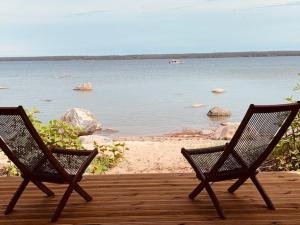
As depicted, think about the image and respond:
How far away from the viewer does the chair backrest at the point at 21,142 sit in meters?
3.30

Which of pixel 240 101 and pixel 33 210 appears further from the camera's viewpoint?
pixel 240 101

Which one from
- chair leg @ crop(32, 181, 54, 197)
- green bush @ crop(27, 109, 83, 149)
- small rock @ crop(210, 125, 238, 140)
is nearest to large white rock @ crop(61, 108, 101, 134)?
small rock @ crop(210, 125, 238, 140)

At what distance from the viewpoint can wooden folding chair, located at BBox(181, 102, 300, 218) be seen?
3.37m

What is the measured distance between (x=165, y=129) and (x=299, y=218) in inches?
519

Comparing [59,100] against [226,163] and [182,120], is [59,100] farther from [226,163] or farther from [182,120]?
[226,163]

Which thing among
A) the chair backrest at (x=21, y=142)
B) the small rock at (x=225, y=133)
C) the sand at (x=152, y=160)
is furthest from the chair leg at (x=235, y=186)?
the small rock at (x=225, y=133)

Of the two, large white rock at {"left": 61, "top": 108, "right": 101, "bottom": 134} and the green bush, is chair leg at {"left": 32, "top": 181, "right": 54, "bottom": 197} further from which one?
large white rock at {"left": 61, "top": 108, "right": 101, "bottom": 134}

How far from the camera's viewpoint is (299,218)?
11.3 feet

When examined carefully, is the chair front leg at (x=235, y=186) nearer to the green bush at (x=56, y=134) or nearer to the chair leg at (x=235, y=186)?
the chair leg at (x=235, y=186)

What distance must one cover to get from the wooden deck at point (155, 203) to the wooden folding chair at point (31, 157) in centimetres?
17

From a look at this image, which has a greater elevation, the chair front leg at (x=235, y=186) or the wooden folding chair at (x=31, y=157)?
the wooden folding chair at (x=31, y=157)

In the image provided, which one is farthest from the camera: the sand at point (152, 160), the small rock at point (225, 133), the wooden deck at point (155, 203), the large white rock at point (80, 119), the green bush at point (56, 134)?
the large white rock at point (80, 119)

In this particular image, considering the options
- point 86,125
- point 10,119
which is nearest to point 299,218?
point 10,119

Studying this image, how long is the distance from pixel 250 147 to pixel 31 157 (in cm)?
151
